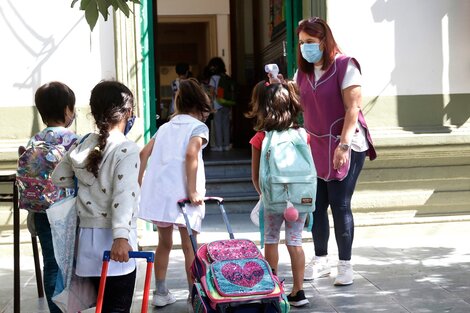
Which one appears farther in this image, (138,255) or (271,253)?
(271,253)

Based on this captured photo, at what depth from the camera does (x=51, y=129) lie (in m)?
5.23

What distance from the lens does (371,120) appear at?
8.52 metres

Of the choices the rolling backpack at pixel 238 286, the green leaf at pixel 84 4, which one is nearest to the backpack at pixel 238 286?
the rolling backpack at pixel 238 286

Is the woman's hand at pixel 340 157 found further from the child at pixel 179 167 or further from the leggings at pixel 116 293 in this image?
the leggings at pixel 116 293

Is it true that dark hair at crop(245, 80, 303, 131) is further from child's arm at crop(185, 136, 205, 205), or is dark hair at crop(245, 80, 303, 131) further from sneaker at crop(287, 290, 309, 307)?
sneaker at crop(287, 290, 309, 307)

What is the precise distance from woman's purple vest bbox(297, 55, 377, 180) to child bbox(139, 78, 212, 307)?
3.23 ft

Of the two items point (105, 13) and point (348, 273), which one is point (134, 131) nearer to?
point (348, 273)

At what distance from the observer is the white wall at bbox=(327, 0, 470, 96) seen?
27.7 feet

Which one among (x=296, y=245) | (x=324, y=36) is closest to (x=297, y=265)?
(x=296, y=245)

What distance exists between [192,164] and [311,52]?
144cm

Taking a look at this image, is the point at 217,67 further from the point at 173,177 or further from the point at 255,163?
the point at 173,177

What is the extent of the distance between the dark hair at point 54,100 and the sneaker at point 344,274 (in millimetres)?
2494

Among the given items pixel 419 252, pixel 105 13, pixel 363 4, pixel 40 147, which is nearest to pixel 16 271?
pixel 40 147

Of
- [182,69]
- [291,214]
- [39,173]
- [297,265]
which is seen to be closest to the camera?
[39,173]
